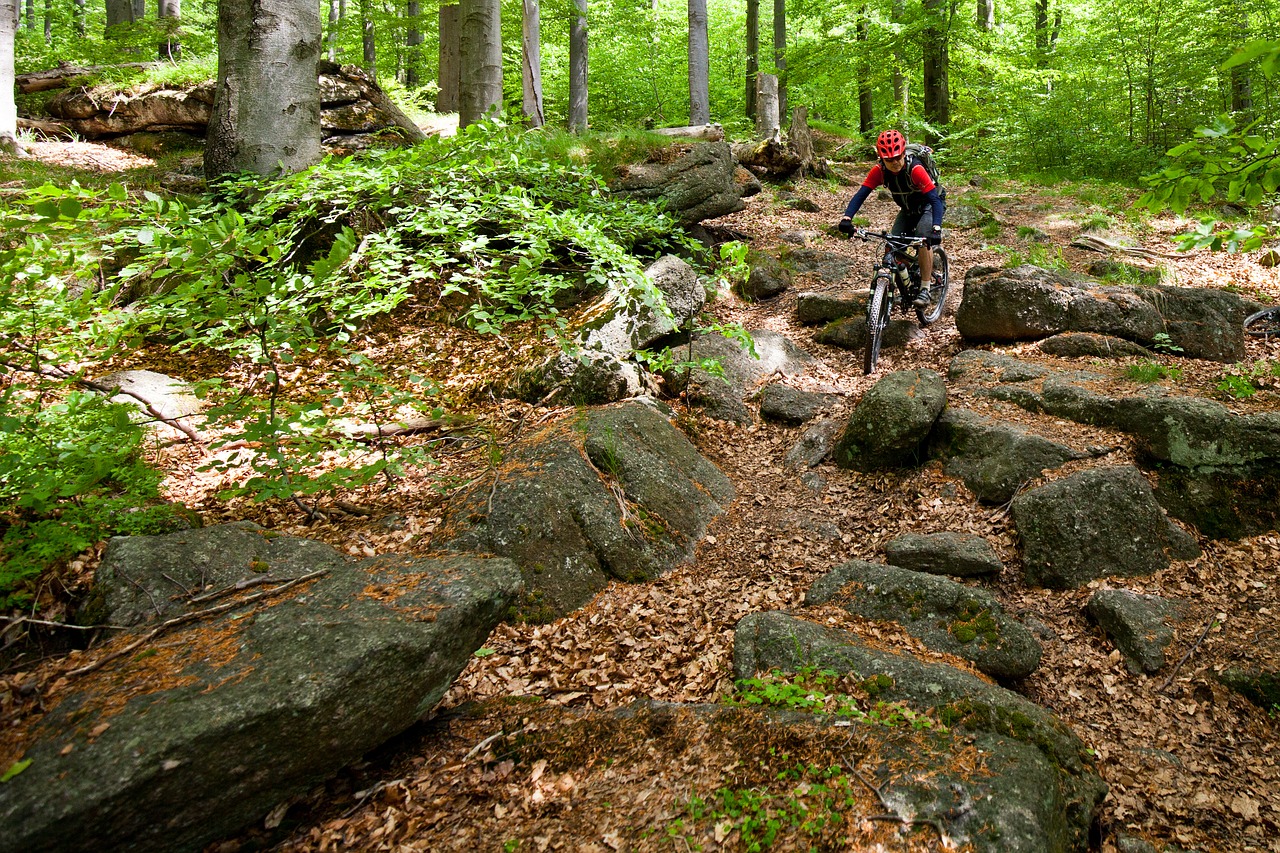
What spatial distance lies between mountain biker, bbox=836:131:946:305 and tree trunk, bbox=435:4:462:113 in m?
10.1

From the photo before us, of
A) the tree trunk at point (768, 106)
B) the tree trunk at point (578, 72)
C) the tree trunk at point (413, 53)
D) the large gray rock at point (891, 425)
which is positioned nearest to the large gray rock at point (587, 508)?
the large gray rock at point (891, 425)

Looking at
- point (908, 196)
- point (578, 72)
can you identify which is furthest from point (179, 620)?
point (578, 72)

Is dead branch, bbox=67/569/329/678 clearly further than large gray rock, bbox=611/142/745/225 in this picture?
No

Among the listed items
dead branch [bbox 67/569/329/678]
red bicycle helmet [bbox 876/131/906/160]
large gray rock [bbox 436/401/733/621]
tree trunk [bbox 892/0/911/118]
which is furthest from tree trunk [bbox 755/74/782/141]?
dead branch [bbox 67/569/329/678]

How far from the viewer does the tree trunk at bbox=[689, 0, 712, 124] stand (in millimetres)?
15414

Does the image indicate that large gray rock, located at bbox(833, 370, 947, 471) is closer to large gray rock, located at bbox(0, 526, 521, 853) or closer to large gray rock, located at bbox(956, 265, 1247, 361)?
large gray rock, located at bbox(956, 265, 1247, 361)

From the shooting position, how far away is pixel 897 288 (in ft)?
26.9

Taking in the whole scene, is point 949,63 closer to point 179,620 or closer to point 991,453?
point 991,453

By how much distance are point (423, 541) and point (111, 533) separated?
1620 millimetres

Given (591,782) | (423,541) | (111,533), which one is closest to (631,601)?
(423,541)

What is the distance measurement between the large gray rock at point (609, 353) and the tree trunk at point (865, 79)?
12.3 m

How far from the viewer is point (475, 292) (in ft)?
22.7

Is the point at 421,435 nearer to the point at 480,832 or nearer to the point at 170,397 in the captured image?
the point at 170,397

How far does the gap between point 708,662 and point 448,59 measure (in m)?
14.7
